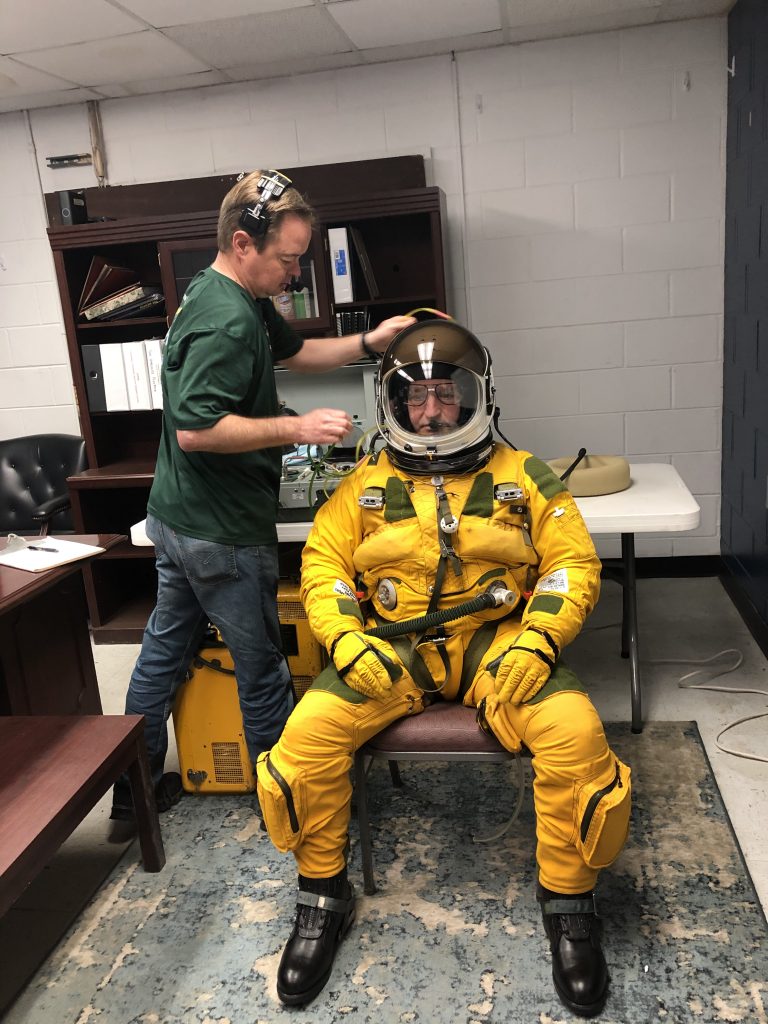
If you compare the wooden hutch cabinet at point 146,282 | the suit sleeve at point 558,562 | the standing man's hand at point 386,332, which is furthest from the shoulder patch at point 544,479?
the wooden hutch cabinet at point 146,282

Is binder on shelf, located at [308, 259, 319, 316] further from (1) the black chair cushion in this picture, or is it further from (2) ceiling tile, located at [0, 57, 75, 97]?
(1) the black chair cushion

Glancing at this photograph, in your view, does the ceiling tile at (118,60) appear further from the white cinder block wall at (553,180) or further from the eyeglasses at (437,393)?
the eyeglasses at (437,393)

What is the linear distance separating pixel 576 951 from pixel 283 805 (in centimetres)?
60

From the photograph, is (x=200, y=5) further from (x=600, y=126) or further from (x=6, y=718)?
(x=6, y=718)

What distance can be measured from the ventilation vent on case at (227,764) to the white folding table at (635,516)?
1.90 ft

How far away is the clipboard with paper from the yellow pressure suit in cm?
57

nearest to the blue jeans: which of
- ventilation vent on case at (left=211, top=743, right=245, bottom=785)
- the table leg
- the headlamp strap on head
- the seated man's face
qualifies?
ventilation vent on case at (left=211, top=743, right=245, bottom=785)

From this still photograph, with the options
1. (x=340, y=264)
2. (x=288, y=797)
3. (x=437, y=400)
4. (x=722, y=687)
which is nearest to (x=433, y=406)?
(x=437, y=400)

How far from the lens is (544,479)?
1.84m

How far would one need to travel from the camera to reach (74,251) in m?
3.43

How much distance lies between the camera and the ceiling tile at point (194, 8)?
264cm

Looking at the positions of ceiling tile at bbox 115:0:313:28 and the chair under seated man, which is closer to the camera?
the chair under seated man

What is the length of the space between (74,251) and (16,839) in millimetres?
2640

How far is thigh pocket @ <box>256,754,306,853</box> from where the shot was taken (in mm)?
1566
